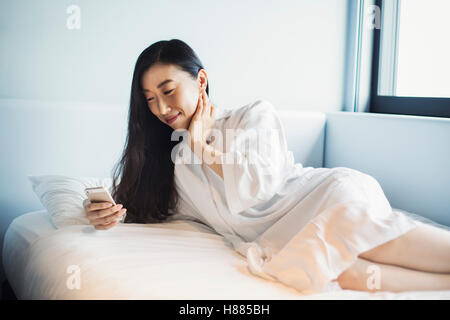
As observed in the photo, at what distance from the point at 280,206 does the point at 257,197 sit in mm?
163

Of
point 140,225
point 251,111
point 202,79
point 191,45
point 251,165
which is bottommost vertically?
point 140,225

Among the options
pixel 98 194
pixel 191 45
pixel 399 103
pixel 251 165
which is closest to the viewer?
pixel 251 165

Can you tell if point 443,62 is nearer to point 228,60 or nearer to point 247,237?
point 228,60

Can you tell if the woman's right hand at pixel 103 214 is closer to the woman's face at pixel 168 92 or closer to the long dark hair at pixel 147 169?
the long dark hair at pixel 147 169

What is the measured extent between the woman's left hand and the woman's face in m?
0.04

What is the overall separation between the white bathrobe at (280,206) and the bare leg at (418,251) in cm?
3

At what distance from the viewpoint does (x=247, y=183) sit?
131 centimetres

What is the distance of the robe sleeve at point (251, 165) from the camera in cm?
131

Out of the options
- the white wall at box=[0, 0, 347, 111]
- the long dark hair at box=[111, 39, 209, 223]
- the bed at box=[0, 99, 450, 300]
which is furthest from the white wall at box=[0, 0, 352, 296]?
the long dark hair at box=[111, 39, 209, 223]

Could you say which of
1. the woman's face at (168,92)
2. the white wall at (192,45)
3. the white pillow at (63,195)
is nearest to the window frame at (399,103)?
the white wall at (192,45)

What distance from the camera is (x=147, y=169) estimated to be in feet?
5.78

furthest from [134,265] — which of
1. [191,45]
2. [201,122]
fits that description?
[191,45]

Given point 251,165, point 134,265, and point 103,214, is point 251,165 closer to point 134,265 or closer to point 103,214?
point 134,265

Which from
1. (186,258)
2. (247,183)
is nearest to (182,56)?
(247,183)
